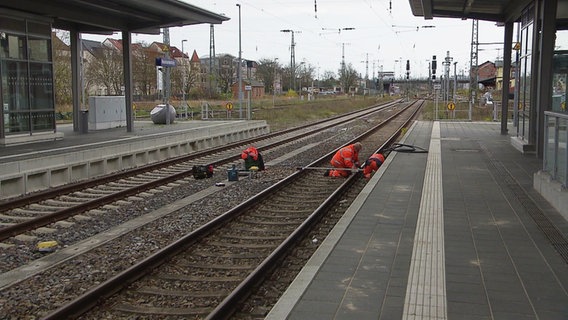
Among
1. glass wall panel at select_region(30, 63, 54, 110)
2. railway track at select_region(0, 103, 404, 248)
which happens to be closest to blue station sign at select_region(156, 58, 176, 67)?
glass wall panel at select_region(30, 63, 54, 110)

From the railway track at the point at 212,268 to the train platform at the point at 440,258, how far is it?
51cm

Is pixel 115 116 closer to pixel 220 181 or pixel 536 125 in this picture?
pixel 220 181

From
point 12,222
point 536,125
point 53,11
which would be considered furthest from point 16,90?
point 536,125

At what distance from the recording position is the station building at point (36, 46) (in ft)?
51.6

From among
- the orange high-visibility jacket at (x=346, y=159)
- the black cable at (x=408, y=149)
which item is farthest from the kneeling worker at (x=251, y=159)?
the black cable at (x=408, y=149)

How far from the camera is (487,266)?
5777mm

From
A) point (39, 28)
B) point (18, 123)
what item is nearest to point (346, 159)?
point (18, 123)

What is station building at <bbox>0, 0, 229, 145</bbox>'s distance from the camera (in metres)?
15.7

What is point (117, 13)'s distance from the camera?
64.2 ft

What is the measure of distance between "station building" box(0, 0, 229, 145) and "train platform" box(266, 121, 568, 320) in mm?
10923

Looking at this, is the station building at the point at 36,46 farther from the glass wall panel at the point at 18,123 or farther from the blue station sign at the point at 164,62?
the blue station sign at the point at 164,62

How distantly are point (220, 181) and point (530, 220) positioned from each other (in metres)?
7.00

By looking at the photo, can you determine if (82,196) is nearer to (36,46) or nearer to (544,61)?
(36,46)

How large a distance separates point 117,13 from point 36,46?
3.48m
